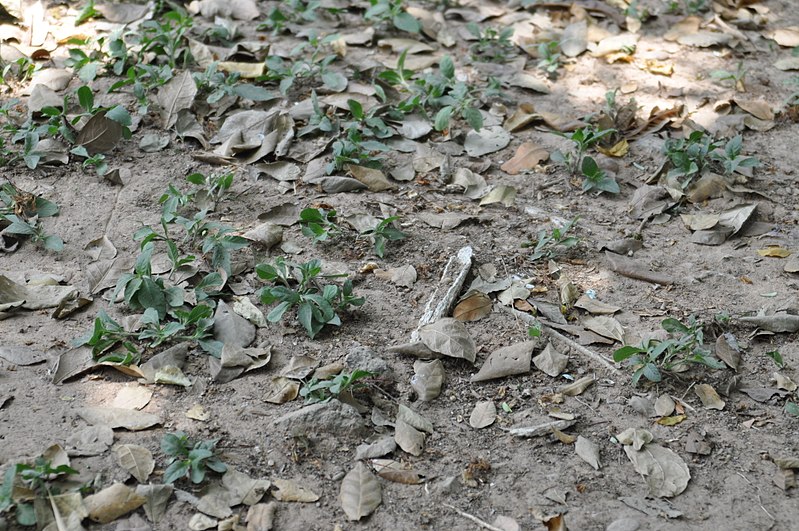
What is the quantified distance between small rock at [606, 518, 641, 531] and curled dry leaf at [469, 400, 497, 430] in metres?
0.47

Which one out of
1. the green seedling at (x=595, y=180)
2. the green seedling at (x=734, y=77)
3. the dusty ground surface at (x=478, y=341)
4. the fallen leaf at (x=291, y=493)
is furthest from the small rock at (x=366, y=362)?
the green seedling at (x=734, y=77)

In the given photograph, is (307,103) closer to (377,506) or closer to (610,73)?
(610,73)

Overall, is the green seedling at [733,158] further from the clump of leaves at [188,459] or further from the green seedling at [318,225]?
the clump of leaves at [188,459]

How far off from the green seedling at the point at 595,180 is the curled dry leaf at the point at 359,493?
1753 mm

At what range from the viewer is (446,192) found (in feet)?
11.5

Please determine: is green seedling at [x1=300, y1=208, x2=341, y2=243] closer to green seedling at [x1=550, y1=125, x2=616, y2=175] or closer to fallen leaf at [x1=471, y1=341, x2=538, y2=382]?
fallen leaf at [x1=471, y1=341, x2=538, y2=382]

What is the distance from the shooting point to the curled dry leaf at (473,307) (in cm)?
284

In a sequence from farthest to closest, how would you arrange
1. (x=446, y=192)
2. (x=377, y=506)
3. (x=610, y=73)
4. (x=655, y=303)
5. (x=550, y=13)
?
(x=550, y=13) → (x=610, y=73) → (x=446, y=192) → (x=655, y=303) → (x=377, y=506)

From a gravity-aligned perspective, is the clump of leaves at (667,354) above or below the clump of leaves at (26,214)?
below

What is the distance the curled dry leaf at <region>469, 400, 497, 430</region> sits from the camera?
2.47 metres

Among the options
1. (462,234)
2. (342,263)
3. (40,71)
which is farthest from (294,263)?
(40,71)

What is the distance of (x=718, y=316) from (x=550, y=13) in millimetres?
2692

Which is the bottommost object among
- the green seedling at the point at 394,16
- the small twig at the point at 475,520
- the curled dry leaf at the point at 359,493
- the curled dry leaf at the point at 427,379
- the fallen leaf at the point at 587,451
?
the fallen leaf at the point at 587,451

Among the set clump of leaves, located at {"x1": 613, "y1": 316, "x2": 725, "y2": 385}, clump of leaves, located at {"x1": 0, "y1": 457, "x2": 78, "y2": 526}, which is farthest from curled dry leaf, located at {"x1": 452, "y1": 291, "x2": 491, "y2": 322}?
clump of leaves, located at {"x1": 0, "y1": 457, "x2": 78, "y2": 526}
